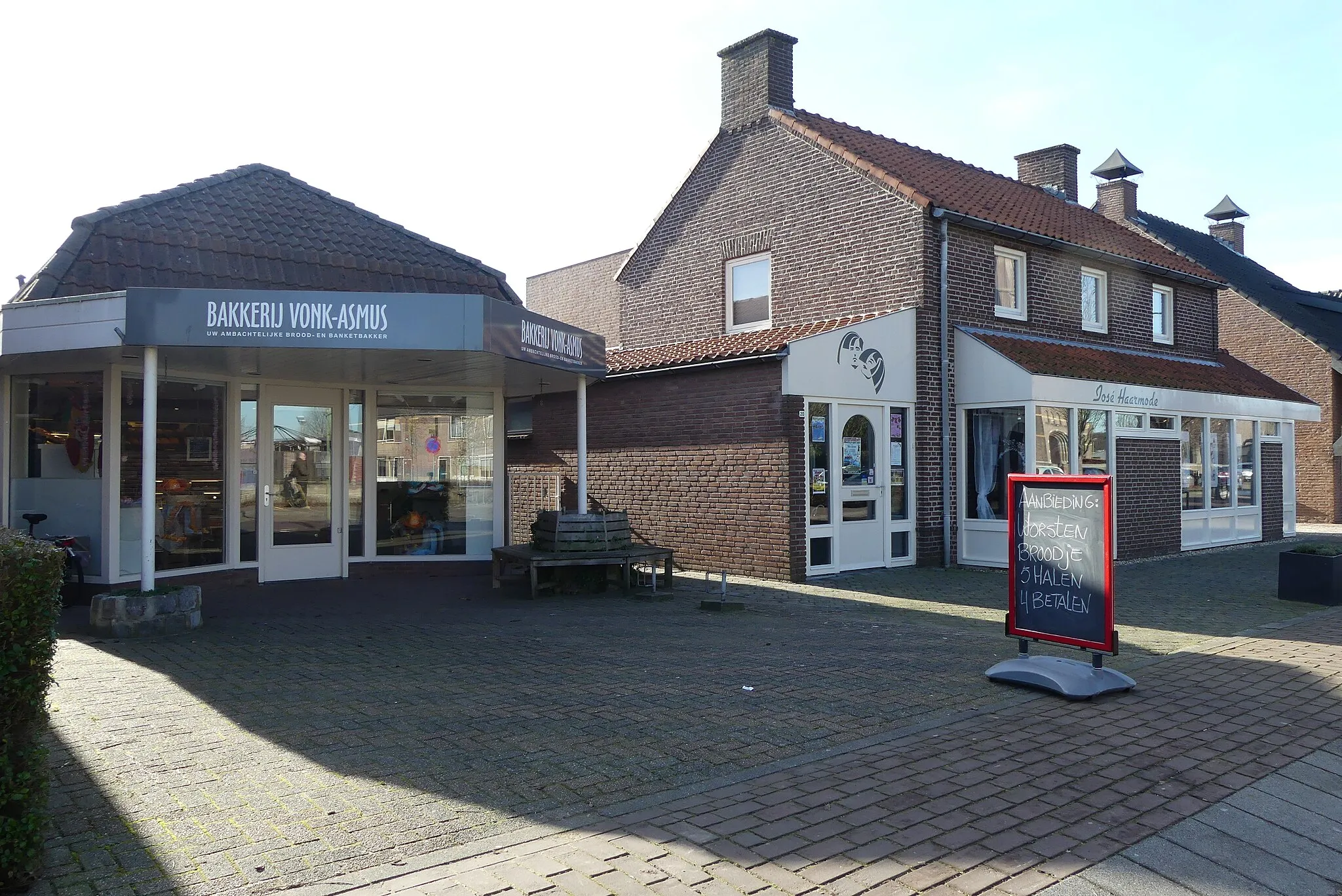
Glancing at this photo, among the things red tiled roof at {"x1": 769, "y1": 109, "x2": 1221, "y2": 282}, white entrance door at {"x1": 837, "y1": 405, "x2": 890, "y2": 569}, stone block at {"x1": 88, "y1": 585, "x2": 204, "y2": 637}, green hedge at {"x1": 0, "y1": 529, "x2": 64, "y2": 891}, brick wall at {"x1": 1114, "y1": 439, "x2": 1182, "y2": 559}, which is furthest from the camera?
brick wall at {"x1": 1114, "y1": 439, "x2": 1182, "y2": 559}

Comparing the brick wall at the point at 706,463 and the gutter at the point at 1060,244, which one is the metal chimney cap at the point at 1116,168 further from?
the brick wall at the point at 706,463

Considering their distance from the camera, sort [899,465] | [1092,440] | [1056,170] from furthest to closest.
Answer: [1056,170], [1092,440], [899,465]

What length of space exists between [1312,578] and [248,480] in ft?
39.4

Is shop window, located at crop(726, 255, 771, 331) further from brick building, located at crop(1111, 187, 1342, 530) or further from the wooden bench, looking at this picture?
brick building, located at crop(1111, 187, 1342, 530)

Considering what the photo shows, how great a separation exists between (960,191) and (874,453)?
16.9ft

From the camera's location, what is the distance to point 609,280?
34.7 m

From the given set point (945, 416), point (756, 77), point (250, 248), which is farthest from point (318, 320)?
point (756, 77)

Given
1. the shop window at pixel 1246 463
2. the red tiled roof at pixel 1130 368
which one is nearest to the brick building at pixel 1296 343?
the red tiled roof at pixel 1130 368

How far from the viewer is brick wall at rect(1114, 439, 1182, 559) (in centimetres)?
1520

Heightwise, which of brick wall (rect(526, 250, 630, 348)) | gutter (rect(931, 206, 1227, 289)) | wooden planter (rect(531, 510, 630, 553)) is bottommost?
wooden planter (rect(531, 510, 630, 553))

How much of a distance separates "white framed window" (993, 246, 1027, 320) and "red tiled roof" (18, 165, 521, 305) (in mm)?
7460

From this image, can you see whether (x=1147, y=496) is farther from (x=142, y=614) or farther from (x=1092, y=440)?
(x=142, y=614)

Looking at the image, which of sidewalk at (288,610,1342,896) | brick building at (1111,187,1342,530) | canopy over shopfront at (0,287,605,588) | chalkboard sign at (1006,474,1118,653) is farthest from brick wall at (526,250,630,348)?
sidewalk at (288,610,1342,896)

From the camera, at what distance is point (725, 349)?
1320cm
